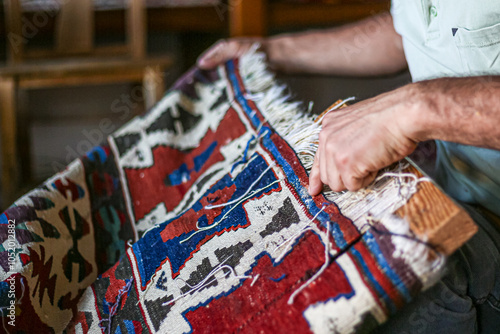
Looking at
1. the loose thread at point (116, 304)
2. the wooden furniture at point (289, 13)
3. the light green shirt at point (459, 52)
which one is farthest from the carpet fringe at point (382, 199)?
the wooden furniture at point (289, 13)

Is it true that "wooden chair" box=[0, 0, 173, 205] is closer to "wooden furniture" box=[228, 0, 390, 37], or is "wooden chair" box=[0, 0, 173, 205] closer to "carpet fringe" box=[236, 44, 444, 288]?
"wooden furniture" box=[228, 0, 390, 37]

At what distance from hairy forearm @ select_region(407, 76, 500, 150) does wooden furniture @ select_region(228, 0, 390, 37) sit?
1.31 meters

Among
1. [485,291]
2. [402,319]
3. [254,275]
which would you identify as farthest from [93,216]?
[485,291]

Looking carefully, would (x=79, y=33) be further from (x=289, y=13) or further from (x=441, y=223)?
(x=441, y=223)

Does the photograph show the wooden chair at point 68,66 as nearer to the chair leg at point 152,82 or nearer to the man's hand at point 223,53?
the chair leg at point 152,82

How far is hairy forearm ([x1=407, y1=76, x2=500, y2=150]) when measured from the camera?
50 centimetres

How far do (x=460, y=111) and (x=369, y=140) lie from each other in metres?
0.11

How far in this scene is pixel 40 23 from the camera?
206 cm

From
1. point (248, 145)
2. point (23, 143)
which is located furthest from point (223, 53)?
point (23, 143)

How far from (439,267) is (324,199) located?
0.55 ft

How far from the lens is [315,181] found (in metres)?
0.60

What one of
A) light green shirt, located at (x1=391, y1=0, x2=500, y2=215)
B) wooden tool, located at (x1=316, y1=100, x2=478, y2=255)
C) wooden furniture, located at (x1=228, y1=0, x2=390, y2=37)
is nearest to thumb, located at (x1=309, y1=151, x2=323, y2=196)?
wooden tool, located at (x1=316, y1=100, x2=478, y2=255)

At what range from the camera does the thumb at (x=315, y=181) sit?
0.59 meters

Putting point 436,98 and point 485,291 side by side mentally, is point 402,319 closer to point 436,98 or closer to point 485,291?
point 485,291
